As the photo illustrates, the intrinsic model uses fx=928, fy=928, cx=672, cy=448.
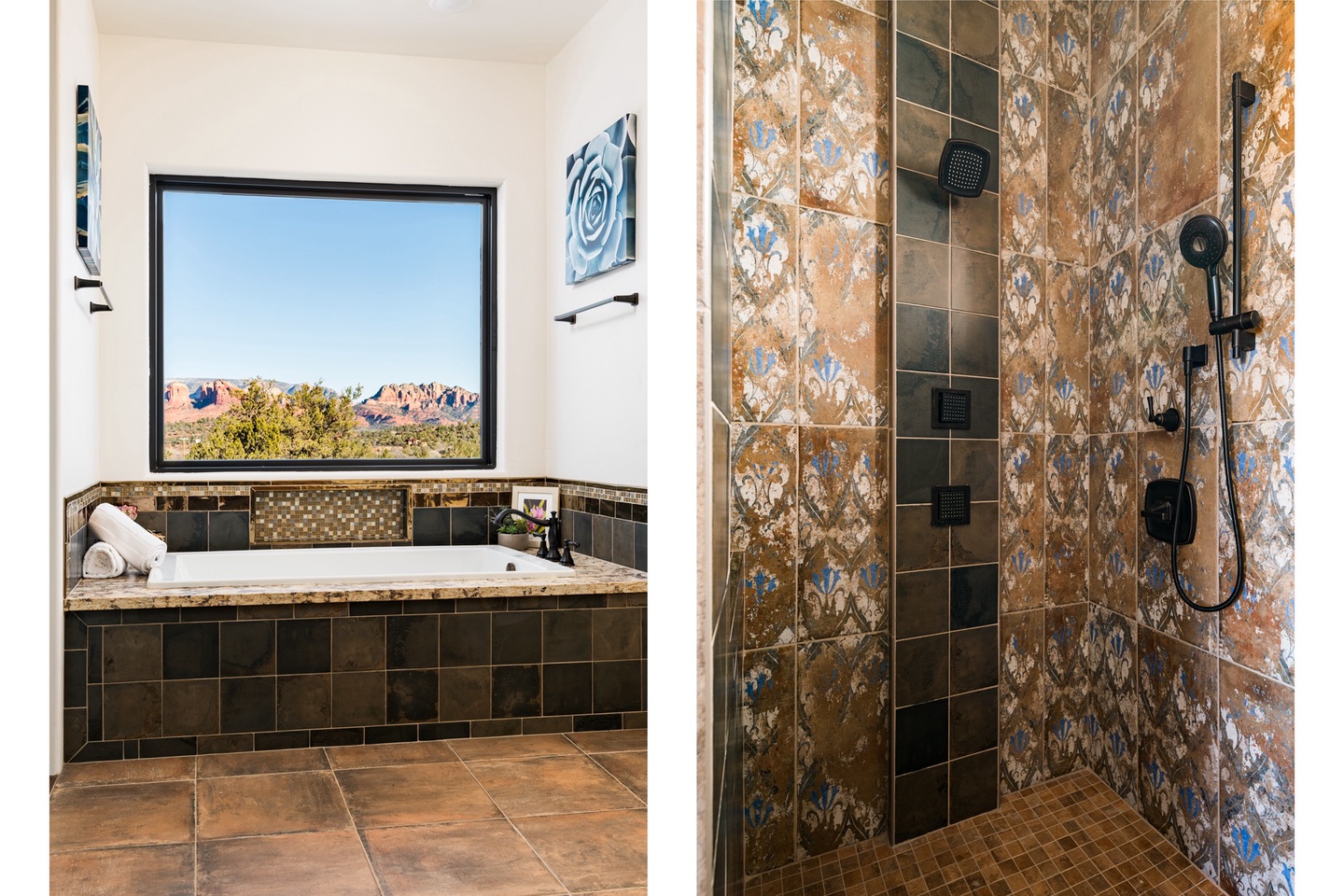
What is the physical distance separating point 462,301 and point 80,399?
1.65 metres

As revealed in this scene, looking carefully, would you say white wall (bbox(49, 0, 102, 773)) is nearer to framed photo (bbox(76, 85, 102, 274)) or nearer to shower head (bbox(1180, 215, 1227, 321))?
framed photo (bbox(76, 85, 102, 274))

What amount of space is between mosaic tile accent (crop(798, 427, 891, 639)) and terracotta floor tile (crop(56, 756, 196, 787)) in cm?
226

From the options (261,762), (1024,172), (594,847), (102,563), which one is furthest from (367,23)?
(1024,172)

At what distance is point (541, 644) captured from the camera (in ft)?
10.1

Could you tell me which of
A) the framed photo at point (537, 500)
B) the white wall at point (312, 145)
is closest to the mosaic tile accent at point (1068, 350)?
the framed photo at point (537, 500)

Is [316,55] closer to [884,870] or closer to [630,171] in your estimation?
[630,171]

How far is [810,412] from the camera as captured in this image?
48.6 inches

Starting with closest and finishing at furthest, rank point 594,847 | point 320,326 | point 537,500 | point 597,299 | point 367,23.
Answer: point 594,847 → point 597,299 → point 367,23 → point 537,500 → point 320,326

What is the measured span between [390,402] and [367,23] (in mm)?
1613

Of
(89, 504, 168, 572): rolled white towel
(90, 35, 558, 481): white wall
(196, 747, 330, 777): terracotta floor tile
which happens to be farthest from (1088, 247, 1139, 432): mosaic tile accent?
(90, 35, 558, 481): white wall

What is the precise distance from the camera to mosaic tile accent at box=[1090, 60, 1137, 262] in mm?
980

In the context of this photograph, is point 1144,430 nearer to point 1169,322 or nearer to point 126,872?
point 1169,322
